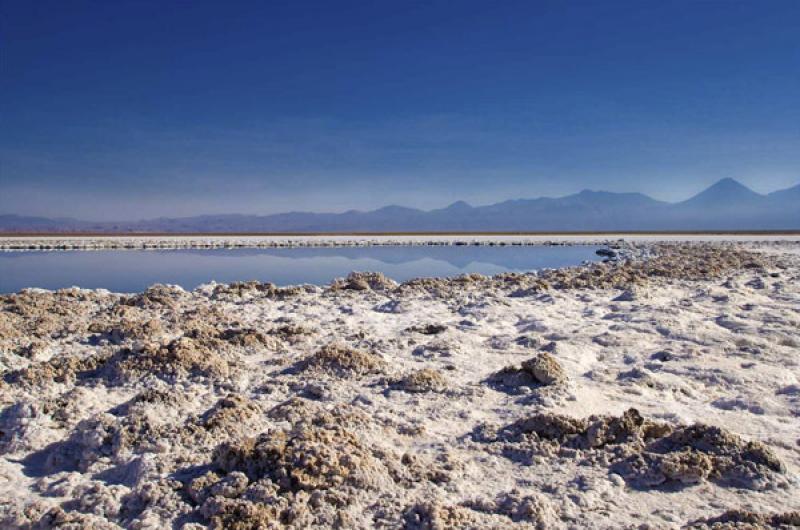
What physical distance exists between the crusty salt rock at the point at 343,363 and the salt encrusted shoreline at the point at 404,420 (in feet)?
0.06

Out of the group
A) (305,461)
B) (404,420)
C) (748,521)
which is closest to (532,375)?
(404,420)

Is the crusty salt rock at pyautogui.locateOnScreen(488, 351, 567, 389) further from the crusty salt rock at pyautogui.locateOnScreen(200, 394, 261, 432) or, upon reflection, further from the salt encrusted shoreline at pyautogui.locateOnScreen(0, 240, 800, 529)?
the crusty salt rock at pyautogui.locateOnScreen(200, 394, 261, 432)

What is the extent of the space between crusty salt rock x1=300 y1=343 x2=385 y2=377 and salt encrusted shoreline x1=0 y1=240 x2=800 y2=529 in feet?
0.06

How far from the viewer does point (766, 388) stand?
4707 millimetres

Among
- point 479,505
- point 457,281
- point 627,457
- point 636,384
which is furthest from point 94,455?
point 457,281

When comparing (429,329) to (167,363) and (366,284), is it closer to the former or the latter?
(167,363)

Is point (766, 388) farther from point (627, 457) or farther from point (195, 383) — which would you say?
point (195, 383)

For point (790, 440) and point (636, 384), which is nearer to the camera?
point (790, 440)

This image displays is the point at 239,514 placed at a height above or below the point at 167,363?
below

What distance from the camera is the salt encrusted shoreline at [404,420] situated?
2.96 meters

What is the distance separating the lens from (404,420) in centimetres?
411

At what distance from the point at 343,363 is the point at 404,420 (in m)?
1.21

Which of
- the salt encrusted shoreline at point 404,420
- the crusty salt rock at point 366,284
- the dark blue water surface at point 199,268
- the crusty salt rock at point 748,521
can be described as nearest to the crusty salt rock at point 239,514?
the salt encrusted shoreline at point 404,420

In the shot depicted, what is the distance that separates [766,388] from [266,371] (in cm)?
392
